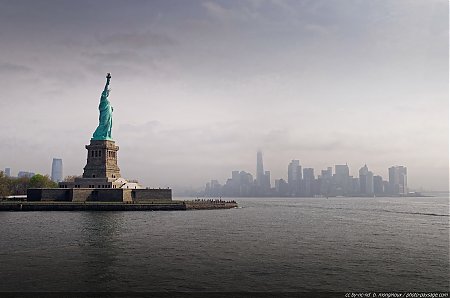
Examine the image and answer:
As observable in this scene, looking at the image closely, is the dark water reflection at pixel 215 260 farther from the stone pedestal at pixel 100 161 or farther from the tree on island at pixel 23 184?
the tree on island at pixel 23 184

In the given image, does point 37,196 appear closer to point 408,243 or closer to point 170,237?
point 170,237

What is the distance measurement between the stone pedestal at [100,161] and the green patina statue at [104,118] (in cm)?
208

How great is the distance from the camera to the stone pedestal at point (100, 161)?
4156 inches

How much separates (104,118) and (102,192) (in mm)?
22202

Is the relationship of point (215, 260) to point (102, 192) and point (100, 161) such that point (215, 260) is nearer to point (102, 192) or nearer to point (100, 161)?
point (102, 192)

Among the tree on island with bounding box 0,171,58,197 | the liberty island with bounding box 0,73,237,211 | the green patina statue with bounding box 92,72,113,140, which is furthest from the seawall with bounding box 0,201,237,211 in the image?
the tree on island with bounding box 0,171,58,197

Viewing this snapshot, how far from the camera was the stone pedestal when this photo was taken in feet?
346

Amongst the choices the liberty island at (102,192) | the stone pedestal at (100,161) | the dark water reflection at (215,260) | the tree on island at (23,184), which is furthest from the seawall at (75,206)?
the tree on island at (23,184)

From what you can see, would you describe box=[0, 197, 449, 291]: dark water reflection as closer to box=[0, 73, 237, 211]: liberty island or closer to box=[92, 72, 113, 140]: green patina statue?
box=[0, 73, 237, 211]: liberty island

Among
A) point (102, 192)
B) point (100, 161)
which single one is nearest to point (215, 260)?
point (102, 192)

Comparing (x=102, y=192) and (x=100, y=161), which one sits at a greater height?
(x=100, y=161)

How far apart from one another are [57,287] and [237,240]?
24.6 metres

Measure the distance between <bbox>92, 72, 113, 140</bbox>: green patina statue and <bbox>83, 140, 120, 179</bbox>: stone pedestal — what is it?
2.08 meters

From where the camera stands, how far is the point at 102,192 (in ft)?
327
